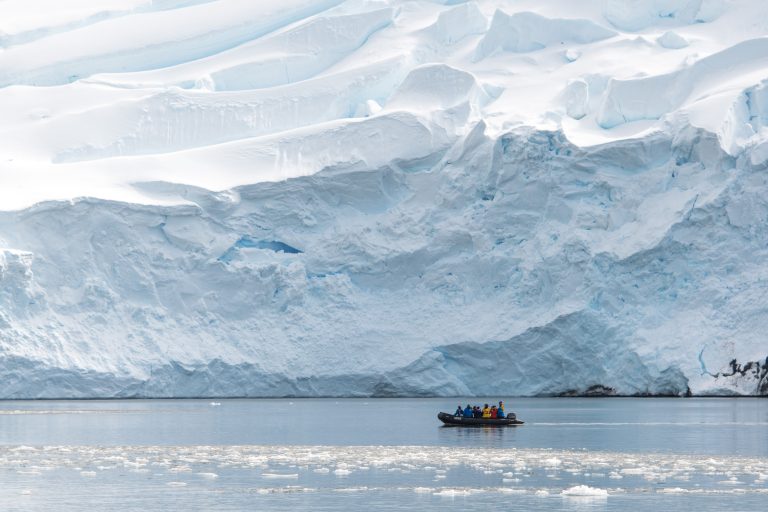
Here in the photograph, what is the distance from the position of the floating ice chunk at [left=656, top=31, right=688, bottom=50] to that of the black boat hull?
23.7 metres

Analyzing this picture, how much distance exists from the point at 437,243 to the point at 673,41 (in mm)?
12846

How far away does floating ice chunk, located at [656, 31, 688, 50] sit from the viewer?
55.5 metres

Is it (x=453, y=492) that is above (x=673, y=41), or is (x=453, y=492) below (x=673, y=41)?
below

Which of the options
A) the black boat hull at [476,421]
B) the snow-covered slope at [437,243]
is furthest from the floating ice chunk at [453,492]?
the snow-covered slope at [437,243]

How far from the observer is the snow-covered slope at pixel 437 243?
47312mm

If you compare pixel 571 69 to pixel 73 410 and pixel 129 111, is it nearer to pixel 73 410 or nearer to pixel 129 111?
pixel 129 111

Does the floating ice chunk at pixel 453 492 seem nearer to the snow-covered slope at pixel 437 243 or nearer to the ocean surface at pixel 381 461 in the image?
the ocean surface at pixel 381 461

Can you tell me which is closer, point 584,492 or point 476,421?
point 584,492

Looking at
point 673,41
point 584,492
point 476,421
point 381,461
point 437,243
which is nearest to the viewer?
point 584,492

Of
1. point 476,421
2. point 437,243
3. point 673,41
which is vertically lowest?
point 476,421

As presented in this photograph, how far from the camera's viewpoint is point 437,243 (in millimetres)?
50906

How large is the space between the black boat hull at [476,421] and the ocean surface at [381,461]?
1.64 feet

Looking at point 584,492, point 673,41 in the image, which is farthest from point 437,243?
point 584,492

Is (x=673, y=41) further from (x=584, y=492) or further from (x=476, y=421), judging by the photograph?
(x=584, y=492)
